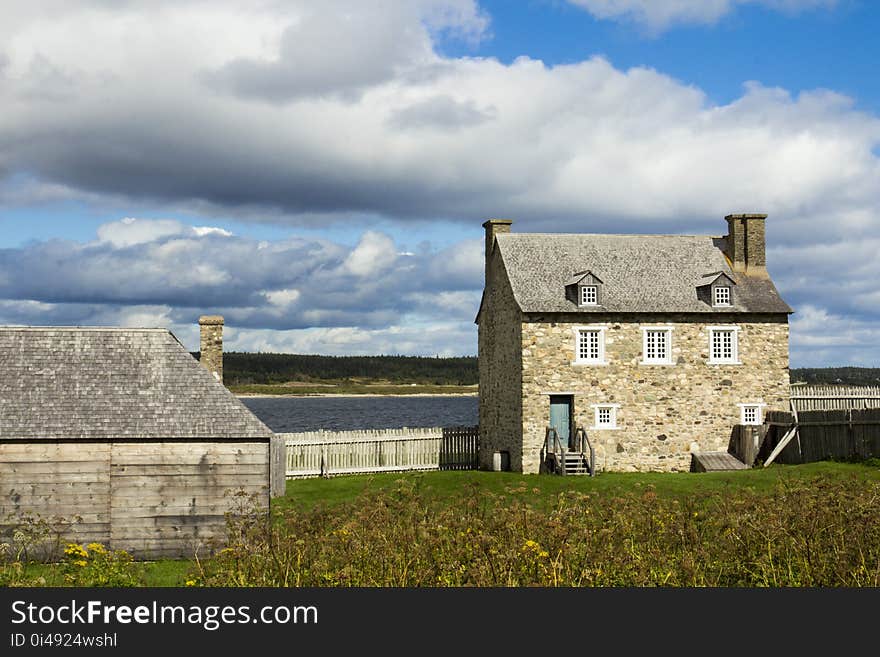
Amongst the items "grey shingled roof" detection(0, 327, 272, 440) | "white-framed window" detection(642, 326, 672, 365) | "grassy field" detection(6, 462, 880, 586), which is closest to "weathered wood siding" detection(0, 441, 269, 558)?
"grey shingled roof" detection(0, 327, 272, 440)

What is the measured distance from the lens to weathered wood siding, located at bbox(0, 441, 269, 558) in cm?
2186

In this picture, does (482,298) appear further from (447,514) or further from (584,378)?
(447,514)

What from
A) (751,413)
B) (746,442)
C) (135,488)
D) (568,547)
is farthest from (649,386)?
(568,547)

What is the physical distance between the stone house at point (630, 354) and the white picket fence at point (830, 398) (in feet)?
3.87

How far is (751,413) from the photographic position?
37562mm

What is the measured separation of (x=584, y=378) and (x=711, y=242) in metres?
9.52

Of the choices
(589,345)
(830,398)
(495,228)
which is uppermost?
(495,228)

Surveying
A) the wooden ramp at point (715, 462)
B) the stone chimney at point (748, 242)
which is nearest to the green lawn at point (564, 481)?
the wooden ramp at point (715, 462)

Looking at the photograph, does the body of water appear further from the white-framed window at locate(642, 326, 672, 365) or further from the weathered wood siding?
the weathered wood siding

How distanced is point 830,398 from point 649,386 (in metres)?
8.17

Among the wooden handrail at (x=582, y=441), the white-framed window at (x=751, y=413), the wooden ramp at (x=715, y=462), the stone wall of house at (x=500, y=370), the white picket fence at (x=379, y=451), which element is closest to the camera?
the wooden handrail at (x=582, y=441)

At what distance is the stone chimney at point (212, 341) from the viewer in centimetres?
2652

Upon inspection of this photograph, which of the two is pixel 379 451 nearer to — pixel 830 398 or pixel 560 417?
pixel 560 417

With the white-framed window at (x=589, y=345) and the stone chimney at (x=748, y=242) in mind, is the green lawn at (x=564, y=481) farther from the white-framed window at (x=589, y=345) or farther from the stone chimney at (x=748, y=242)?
the stone chimney at (x=748, y=242)
